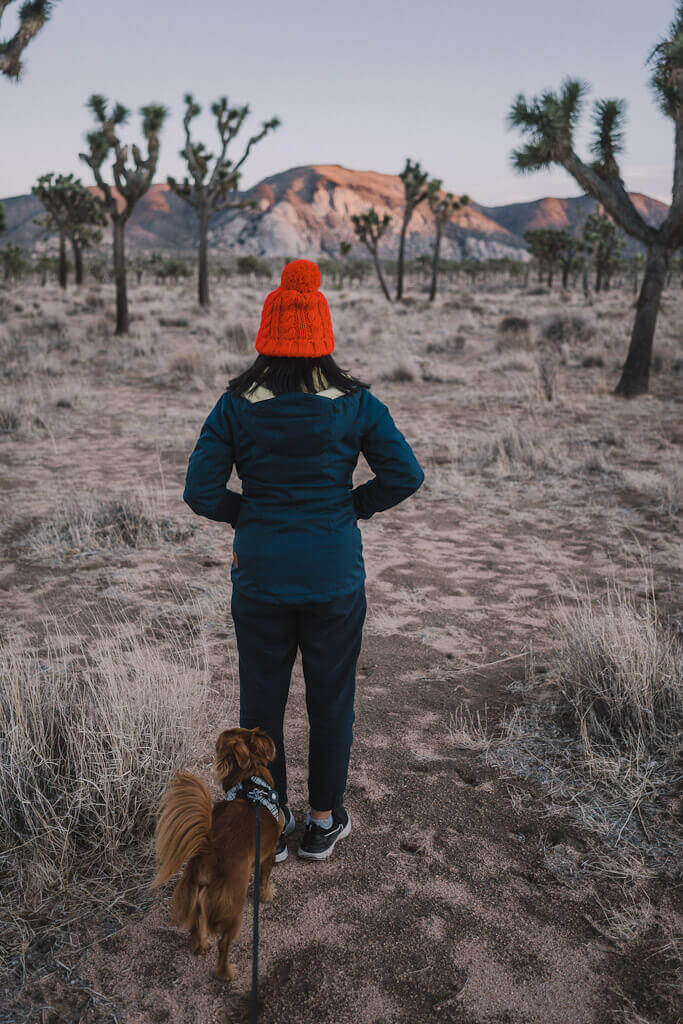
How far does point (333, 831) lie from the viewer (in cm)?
264

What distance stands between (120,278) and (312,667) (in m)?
17.7

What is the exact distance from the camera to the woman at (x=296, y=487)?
2059 mm

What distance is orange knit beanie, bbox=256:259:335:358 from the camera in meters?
2.04

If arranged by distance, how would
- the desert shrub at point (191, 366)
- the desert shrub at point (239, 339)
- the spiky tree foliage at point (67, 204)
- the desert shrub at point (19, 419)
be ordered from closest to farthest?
the desert shrub at point (19, 419) < the desert shrub at point (191, 366) < the desert shrub at point (239, 339) < the spiky tree foliage at point (67, 204)

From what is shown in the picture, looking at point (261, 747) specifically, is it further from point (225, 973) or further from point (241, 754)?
point (225, 973)

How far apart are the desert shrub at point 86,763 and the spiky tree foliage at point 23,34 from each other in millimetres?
11028

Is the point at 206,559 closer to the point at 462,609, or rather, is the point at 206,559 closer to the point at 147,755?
the point at 462,609

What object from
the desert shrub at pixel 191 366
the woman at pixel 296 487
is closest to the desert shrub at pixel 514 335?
the desert shrub at pixel 191 366

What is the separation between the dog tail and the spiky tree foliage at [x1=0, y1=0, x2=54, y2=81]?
12109mm

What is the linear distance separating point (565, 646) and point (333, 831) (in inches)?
78.6

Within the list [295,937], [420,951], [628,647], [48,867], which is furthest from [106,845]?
[628,647]

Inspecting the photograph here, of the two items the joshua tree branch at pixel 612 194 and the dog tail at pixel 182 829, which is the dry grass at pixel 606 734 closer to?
the dog tail at pixel 182 829

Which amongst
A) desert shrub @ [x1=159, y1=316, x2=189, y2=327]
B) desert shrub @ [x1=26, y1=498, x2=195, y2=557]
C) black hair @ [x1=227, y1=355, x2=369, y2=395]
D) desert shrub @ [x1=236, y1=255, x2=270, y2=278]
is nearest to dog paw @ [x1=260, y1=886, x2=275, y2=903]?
black hair @ [x1=227, y1=355, x2=369, y2=395]

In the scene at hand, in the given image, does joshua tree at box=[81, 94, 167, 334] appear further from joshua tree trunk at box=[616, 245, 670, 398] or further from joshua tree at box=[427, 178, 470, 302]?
joshua tree at box=[427, 178, 470, 302]
